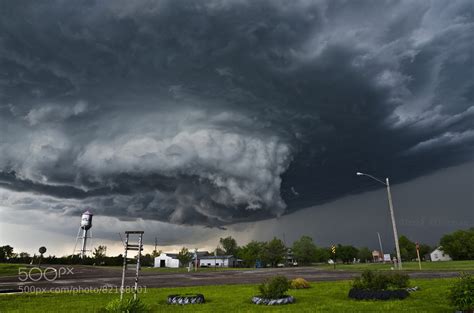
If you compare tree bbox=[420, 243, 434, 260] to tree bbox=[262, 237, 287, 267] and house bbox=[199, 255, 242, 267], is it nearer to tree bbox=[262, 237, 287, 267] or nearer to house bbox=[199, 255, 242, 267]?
tree bbox=[262, 237, 287, 267]

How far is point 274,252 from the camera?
138m

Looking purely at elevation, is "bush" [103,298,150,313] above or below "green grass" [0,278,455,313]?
above

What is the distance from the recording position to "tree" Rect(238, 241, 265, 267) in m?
141

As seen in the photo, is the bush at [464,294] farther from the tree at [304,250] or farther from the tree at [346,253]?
the tree at [346,253]

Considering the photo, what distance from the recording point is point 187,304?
18.0 meters

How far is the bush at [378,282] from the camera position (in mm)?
18047

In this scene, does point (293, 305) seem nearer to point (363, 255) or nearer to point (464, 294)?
point (464, 294)

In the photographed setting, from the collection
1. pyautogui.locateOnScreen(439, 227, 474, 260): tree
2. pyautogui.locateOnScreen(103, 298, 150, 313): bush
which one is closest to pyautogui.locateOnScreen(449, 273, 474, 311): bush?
pyautogui.locateOnScreen(103, 298, 150, 313): bush

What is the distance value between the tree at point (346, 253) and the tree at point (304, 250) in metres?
29.8

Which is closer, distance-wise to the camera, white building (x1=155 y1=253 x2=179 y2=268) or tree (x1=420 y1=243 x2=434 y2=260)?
white building (x1=155 y1=253 x2=179 y2=268)

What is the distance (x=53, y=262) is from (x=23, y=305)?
322 feet

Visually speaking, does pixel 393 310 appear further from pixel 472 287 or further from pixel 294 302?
pixel 294 302

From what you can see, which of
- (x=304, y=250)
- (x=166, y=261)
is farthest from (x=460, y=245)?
(x=166, y=261)

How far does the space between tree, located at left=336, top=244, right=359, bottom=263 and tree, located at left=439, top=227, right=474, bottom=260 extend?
6519 cm
